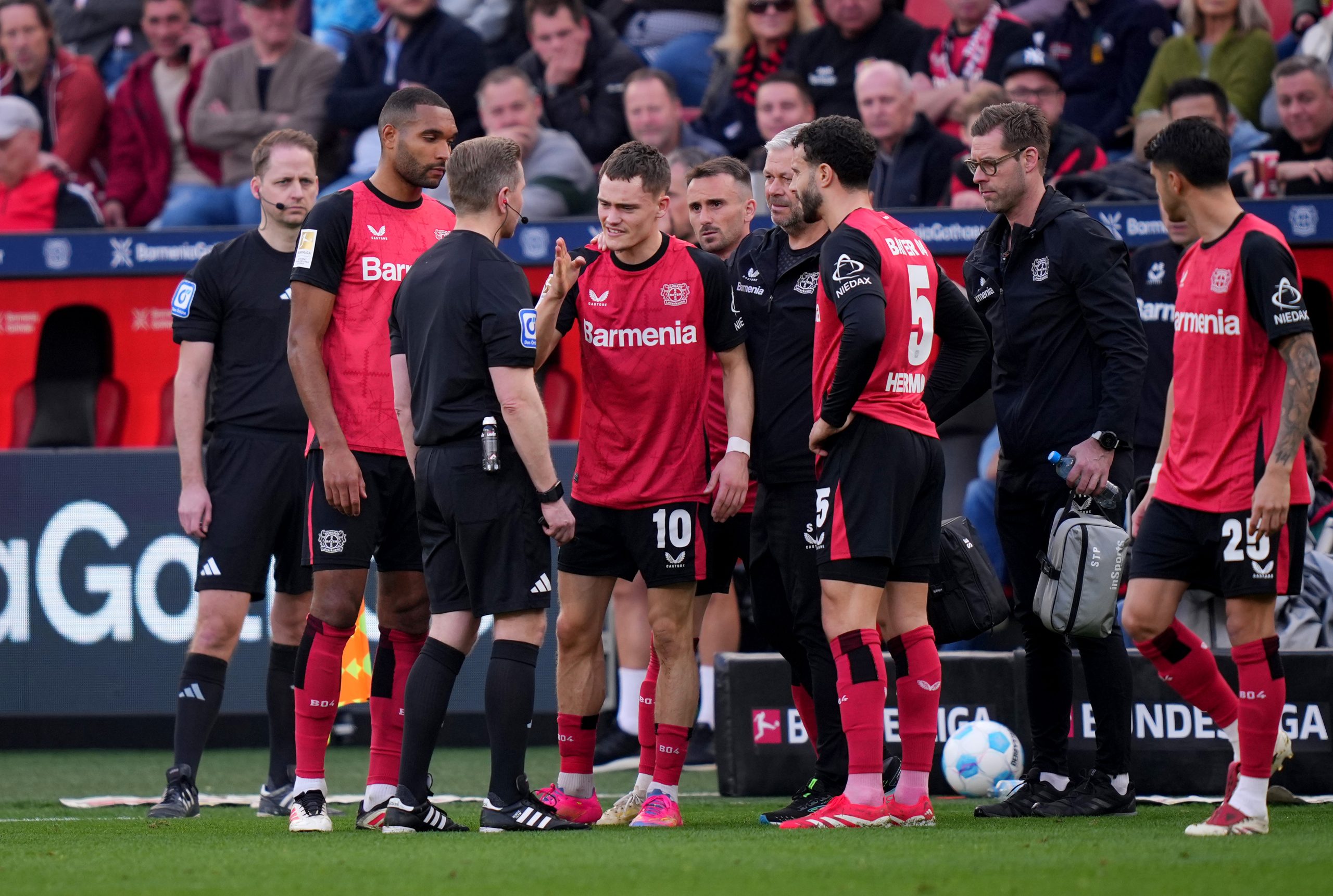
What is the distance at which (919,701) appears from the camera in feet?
18.0

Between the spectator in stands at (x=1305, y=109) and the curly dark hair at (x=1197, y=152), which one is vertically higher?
the spectator in stands at (x=1305, y=109)

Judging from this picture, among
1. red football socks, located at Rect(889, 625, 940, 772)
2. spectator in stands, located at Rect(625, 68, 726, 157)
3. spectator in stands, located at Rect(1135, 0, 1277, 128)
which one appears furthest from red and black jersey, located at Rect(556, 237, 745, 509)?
spectator in stands, located at Rect(1135, 0, 1277, 128)

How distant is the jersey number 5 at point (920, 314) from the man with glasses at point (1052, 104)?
4060 mm

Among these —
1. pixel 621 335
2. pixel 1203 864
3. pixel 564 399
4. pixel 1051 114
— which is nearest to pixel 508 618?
pixel 621 335

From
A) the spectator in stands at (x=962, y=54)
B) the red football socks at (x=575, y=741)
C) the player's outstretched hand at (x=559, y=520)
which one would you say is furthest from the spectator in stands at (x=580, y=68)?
the player's outstretched hand at (x=559, y=520)

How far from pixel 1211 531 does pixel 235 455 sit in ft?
11.7

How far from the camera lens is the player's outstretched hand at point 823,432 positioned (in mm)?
5371

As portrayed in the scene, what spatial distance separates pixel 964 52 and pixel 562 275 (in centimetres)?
590

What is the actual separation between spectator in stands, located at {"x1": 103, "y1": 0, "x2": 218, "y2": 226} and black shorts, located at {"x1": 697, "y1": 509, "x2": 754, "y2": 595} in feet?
21.6

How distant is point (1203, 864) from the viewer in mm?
4367

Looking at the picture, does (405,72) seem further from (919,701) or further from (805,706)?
(919,701)

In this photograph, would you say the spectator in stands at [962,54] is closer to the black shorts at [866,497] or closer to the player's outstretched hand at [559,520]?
the black shorts at [866,497]

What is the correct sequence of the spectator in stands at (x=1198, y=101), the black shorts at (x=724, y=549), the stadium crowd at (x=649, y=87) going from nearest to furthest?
the black shorts at (x=724, y=549)
the spectator in stands at (x=1198, y=101)
the stadium crowd at (x=649, y=87)

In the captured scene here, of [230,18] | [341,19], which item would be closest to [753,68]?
[341,19]
